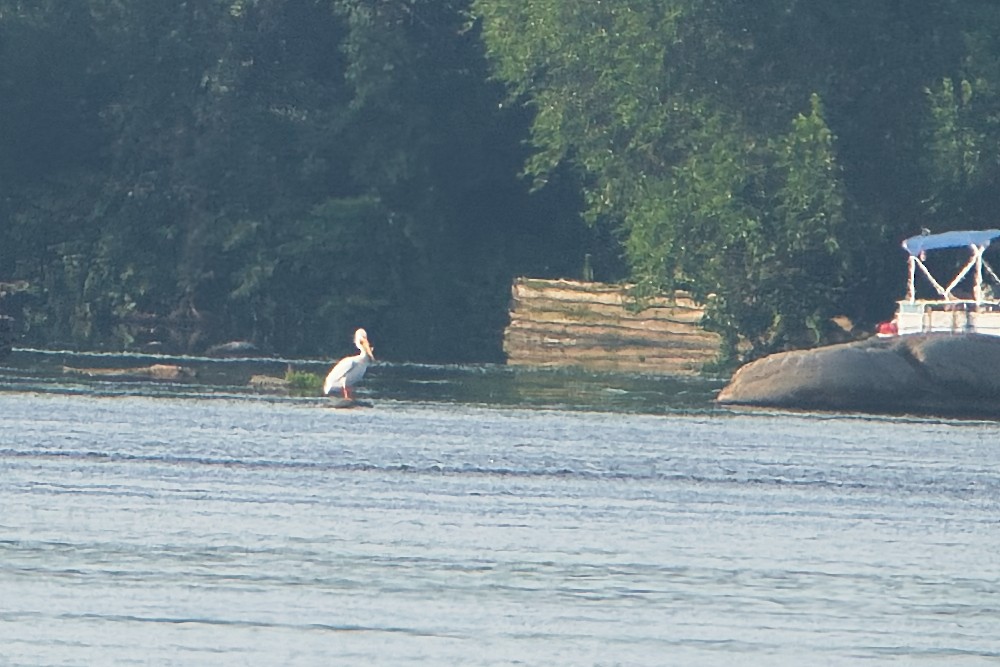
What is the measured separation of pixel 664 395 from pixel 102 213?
2320 centimetres

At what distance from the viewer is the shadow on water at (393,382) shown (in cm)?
3650

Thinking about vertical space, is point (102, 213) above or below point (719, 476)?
above

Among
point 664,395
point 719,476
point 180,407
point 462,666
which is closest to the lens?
point 462,666

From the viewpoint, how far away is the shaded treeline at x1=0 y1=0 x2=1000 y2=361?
51125 millimetres

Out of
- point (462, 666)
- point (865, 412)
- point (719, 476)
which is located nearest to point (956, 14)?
point (865, 412)

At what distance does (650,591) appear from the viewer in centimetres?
1647

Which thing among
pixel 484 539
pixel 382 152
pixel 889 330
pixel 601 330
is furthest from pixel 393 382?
pixel 484 539

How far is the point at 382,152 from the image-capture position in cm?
5878

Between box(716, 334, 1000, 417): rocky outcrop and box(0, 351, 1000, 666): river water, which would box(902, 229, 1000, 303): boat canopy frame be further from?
box(0, 351, 1000, 666): river water

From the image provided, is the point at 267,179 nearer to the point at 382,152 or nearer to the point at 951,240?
the point at 382,152

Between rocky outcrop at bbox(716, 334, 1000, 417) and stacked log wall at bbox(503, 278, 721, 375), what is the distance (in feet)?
46.0

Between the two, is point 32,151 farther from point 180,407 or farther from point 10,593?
point 10,593

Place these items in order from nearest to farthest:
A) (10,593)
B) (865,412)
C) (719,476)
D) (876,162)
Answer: (10,593), (719,476), (865,412), (876,162)

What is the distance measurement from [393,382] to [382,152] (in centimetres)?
1745
